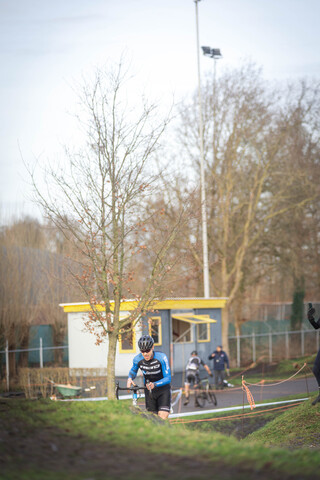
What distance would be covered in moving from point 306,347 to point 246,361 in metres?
5.00

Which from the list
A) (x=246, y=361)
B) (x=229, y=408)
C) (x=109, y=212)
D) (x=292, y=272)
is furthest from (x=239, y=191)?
(x=109, y=212)

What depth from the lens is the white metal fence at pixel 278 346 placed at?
41625 mm

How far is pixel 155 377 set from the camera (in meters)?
11.2

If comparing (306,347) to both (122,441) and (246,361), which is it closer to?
(246,361)

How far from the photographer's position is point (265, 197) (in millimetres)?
40781

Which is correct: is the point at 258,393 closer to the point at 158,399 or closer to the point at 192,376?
the point at 192,376

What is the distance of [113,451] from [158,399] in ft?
15.5

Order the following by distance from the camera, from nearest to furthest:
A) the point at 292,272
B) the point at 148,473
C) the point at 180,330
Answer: the point at 148,473 < the point at 180,330 < the point at 292,272

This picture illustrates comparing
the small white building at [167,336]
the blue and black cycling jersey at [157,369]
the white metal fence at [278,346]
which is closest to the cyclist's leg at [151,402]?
the blue and black cycling jersey at [157,369]

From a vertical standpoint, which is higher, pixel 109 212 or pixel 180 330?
pixel 109 212

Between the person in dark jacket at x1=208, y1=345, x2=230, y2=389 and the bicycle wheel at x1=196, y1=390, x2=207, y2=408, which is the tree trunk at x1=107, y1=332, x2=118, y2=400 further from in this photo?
the person in dark jacket at x1=208, y1=345, x2=230, y2=389

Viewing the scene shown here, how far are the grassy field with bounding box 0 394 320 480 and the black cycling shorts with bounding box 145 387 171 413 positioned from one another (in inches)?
95.6

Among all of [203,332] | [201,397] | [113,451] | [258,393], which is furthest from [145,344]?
[203,332]

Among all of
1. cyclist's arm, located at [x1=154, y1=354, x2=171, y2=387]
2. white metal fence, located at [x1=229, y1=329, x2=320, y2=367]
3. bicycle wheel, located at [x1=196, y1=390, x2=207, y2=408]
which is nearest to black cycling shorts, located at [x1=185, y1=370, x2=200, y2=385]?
bicycle wheel, located at [x1=196, y1=390, x2=207, y2=408]
